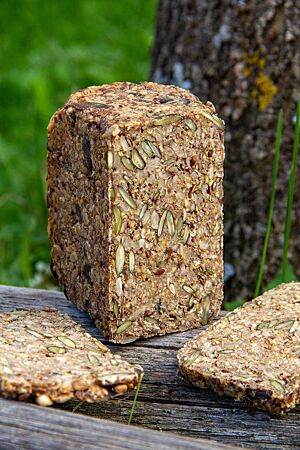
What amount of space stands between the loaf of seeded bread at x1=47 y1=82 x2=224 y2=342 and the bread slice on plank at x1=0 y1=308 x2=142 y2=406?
158 mm

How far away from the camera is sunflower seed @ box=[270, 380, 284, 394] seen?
241 centimetres

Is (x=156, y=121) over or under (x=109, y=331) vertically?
over

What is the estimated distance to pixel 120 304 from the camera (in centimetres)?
268

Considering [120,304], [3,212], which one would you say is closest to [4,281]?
[3,212]

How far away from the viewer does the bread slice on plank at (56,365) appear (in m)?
2.31

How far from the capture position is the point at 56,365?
2.42 metres

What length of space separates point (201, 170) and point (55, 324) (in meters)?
0.63

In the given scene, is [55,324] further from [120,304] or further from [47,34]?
[47,34]

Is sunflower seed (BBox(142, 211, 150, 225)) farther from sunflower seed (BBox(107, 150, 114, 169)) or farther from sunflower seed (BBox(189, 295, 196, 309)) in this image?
sunflower seed (BBox(189, 295, 196, 309))

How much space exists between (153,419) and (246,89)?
1.79 metres

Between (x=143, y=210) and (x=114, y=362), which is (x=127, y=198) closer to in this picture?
(x=143, y=210)

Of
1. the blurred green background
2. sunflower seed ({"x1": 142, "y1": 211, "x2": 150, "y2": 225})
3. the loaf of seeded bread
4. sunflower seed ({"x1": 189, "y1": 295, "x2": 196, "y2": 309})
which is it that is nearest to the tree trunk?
the blurred green background

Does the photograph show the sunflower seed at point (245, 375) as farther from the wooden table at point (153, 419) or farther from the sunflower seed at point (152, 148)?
the sunflower seed at point (152, 148)

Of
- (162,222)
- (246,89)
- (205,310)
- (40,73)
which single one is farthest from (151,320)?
(40,73)
